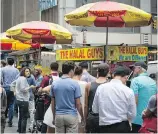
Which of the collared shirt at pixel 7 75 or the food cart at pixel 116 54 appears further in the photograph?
the collared shirt at pixel 7 75

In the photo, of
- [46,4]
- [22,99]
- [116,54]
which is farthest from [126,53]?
[46,4]

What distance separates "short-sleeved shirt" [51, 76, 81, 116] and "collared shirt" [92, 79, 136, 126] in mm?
990

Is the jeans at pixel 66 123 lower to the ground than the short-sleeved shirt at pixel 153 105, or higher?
lower

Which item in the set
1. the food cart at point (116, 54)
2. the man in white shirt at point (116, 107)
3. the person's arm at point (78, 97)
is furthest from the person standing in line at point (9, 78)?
the man in white shirt at point (116, 107)

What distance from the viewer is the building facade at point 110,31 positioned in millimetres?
22281

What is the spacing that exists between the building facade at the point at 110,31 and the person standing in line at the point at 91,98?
14809 mm

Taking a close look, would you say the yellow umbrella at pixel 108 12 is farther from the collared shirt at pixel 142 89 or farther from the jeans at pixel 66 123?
the jeans at pixel 66 123

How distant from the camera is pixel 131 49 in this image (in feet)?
36.4

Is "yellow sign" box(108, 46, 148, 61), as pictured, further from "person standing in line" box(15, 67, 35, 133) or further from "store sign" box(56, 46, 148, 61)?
"person standing in line" box(15, 67, 35, 133)

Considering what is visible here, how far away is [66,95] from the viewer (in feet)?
22.7

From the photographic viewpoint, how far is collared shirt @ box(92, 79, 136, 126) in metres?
5.88

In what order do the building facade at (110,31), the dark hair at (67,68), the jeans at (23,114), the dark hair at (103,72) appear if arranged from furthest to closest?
the building facade at (110,31)
the jeans at (23,114)
the dark hair at (67,68)
the dark hair at (103,72)

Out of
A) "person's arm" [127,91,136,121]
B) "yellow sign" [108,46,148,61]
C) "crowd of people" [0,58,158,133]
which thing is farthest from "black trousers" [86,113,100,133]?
"yellow sign" [108,46,148,61]

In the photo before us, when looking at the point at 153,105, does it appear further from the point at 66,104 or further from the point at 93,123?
the point at 66,104
